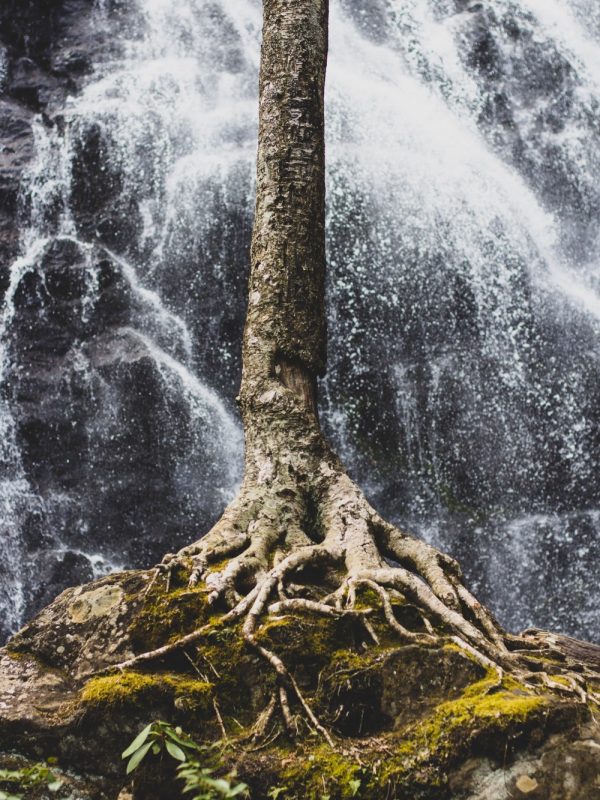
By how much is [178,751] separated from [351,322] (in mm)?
9766

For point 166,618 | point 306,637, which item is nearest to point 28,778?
point 166,618

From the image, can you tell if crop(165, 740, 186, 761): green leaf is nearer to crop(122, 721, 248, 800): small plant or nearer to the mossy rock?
crop(122, 721, 248, 800): small plant

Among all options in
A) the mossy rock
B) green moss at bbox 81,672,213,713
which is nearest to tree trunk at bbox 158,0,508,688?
the mossy rock

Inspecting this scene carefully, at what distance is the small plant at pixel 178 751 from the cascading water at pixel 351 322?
8285 millimetres

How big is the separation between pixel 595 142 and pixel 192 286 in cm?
765

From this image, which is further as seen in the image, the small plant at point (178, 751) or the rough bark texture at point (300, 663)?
the rough bark texture at point (300, 663)

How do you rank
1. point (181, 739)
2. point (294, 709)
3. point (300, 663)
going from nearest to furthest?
1. point (181, 739)
2. point (294, 709)
3. point (300, 663)

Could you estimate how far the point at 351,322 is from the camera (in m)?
11.8

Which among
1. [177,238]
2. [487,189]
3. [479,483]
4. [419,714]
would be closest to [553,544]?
[479,483]

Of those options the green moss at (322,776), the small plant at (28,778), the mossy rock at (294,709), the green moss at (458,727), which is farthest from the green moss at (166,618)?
the green moss at (458,727)

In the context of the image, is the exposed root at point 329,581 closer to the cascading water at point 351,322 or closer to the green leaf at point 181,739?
the green leaf at point 181,739

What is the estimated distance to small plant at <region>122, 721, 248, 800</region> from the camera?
2.22 metres

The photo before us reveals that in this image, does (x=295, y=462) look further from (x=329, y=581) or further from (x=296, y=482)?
(x=329, y=581)

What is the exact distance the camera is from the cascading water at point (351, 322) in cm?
1080
